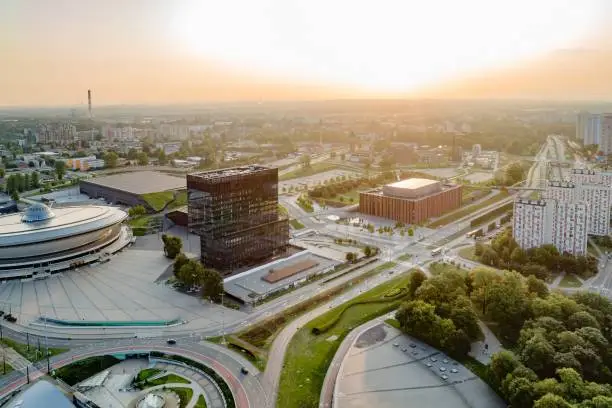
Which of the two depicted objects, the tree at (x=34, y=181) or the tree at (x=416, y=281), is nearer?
the tree at (x=416, y=281)

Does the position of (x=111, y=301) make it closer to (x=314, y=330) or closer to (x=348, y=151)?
(x=314, y=330)

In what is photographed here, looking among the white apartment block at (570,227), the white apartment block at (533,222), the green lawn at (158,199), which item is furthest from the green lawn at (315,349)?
the green lawn at (158,199)

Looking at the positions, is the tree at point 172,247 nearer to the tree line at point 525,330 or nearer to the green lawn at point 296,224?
the green lawn at point 296,224

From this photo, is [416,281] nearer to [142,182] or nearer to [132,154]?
[142,182]

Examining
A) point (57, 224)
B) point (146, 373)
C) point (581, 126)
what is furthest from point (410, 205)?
point (581, 126)

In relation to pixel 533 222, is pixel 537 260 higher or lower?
lower

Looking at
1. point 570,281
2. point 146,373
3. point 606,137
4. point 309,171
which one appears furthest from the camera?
point 606,137
